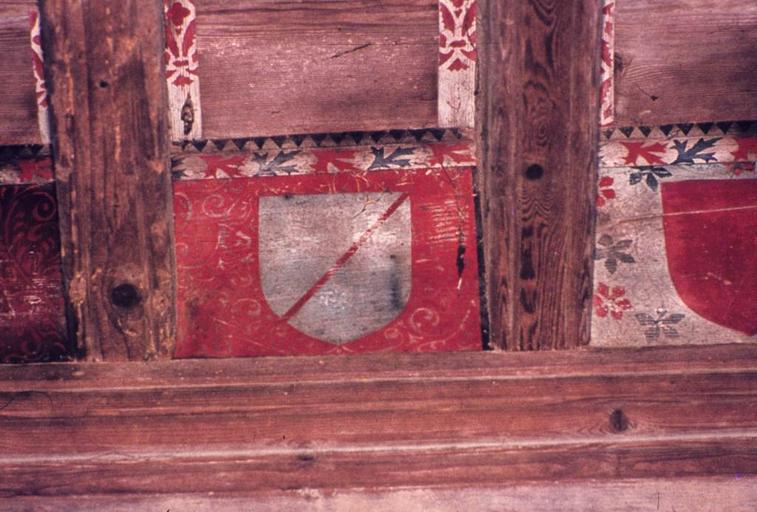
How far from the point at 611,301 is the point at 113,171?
1294 mm

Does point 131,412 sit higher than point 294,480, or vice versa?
point 131,412

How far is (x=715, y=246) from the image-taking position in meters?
1.69

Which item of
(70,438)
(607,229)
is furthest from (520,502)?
Result: (70,438)

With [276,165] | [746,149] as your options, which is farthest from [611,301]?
[276,165]

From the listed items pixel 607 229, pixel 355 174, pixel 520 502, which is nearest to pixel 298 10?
pixel 355 174

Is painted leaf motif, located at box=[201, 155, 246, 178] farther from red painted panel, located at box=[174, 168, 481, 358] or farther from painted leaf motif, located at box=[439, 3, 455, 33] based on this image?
painted leaf motif, located at box=[439, 3, 455, 33]

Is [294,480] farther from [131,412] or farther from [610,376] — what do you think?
[610,376]

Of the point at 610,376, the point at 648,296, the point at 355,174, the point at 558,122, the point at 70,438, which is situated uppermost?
the point at 558,122

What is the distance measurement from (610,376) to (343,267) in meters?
0.73

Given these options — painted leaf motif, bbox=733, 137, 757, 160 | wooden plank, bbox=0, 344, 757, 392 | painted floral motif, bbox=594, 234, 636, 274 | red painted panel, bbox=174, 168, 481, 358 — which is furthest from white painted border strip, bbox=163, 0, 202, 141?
painted leaf motif, bbox=733, 137, 757, 160

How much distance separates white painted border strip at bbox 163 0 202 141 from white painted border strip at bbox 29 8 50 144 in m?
0.31

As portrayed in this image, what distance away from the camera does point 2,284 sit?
170 cm

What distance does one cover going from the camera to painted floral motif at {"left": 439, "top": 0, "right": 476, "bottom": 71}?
1.67 meters

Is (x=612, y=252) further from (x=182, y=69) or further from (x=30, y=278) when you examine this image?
(x=30, y=278)
